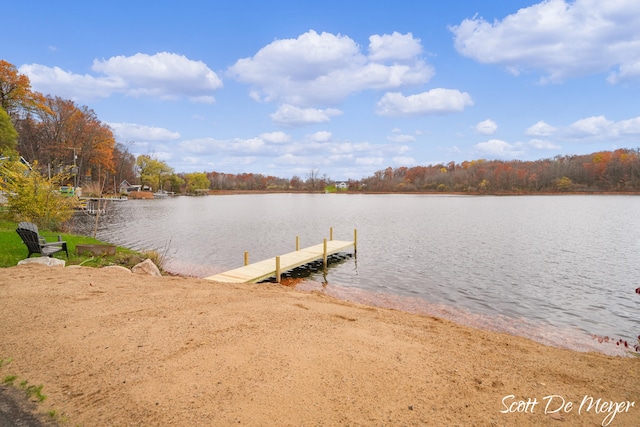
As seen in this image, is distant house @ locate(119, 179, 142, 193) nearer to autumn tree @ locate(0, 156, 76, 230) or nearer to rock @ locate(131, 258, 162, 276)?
autumn tree @ locate(0, 156, 76, 230)

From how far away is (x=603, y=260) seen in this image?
16.3 meters

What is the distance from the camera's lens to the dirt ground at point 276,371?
317 cm

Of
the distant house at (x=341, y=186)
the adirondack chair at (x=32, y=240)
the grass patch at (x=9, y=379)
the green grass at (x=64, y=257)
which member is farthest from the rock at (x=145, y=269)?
the distant house at (x=341, y=186)

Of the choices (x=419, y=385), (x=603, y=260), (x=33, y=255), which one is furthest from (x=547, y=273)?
(x=33, y=255)

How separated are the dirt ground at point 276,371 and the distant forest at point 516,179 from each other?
101412mm

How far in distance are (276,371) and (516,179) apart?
109m

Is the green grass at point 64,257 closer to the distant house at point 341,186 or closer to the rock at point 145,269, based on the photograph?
the rock at point 145,269

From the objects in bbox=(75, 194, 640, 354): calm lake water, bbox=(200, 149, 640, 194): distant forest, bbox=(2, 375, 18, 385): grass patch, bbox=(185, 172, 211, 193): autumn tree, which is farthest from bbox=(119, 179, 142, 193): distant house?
bbox=(2, 375, 18, 385): grass patch

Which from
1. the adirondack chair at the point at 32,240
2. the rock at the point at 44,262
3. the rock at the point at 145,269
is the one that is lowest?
the rock at the point at 145,269

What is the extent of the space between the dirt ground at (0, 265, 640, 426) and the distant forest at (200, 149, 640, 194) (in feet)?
333

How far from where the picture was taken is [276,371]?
3785 millimetres

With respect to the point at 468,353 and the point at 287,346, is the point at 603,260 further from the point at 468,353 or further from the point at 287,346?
the point at 287,346

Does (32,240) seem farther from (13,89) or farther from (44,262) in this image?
(13,89)

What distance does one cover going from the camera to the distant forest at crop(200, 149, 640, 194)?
9035 centimetres
